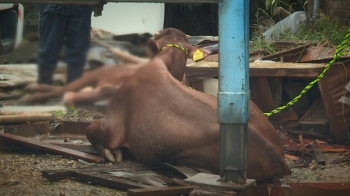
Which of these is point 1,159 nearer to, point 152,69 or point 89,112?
point 152,69

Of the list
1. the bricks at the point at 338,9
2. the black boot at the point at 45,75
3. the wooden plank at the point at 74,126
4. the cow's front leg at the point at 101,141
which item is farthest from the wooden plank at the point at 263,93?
the black boot at the point at 45,75

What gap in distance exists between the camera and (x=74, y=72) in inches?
246

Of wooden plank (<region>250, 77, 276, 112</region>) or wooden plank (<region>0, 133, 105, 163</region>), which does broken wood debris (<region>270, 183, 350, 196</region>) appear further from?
wooden plank (<region>250, 77, 276, 112</region>)

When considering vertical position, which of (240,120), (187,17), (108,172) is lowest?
(108,172)

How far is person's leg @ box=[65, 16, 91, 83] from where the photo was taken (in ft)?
20.7

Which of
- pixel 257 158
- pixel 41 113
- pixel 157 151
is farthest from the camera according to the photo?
pixel 41 113

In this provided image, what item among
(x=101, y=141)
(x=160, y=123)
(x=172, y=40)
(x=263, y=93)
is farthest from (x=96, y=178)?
(x=263, y=93)

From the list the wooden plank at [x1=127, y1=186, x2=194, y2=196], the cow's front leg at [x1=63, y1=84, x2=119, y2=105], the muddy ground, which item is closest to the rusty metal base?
the wooden plank at [x1=127, y1=186, x2=194, y2=196]

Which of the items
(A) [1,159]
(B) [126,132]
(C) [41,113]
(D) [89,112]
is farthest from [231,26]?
(D) [89,112]

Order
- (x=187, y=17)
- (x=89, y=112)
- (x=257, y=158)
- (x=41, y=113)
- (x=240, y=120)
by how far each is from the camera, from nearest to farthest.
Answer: (x=240, y=120)
(x=257, y=158)
(x=41, y=113)
(x=89, y=112)
(x=187, y=17)

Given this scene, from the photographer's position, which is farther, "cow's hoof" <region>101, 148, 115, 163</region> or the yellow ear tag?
the yellow ear tag

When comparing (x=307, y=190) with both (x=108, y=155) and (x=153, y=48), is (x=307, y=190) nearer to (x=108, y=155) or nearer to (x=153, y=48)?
(x=108, y=155)

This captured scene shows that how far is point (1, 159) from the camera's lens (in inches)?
287

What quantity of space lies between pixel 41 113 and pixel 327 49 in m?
3.19
